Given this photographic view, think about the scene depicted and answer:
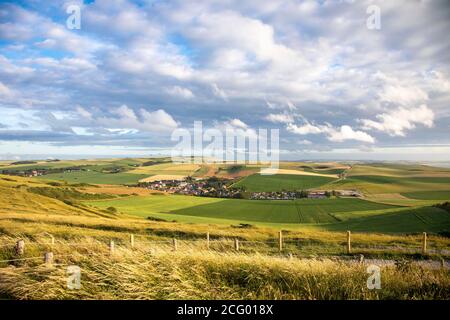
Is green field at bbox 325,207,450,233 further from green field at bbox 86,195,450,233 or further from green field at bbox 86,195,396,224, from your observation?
green field at bbox 86,195,396,224

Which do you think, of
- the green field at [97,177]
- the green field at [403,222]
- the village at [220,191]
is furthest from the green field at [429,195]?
the green field at [97,177]

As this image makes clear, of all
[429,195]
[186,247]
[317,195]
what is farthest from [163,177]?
[186,247]

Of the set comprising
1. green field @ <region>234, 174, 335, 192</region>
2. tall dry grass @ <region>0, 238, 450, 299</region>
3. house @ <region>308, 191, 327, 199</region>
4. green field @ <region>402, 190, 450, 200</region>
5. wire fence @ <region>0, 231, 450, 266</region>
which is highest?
tall dry grass @ <region>0, 238, 450, 299</region>

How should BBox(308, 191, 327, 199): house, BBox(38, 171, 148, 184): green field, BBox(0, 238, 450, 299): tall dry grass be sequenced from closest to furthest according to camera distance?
BBox(0, 238, 450, 299): tall dry grass < BBox(308, 191, 327, 199): house < BBox(38, 171, 148, 184): green field

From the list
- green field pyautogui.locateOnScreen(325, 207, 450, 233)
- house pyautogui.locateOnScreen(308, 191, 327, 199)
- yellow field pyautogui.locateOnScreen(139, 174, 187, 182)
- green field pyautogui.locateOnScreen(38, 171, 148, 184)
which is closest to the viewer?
green field pyautogui.locateOnScreen(325, 207, 450, 233)

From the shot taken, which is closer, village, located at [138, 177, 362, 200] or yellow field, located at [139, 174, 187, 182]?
village, located at [138, 177, 362, 200]

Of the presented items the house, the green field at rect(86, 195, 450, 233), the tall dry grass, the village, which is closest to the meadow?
the tall dry grass

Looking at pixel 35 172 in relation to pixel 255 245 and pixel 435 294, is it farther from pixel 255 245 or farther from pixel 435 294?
pixel 435 294

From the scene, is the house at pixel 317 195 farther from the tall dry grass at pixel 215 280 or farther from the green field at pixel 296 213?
the tall dry grass at pixel 215 280
